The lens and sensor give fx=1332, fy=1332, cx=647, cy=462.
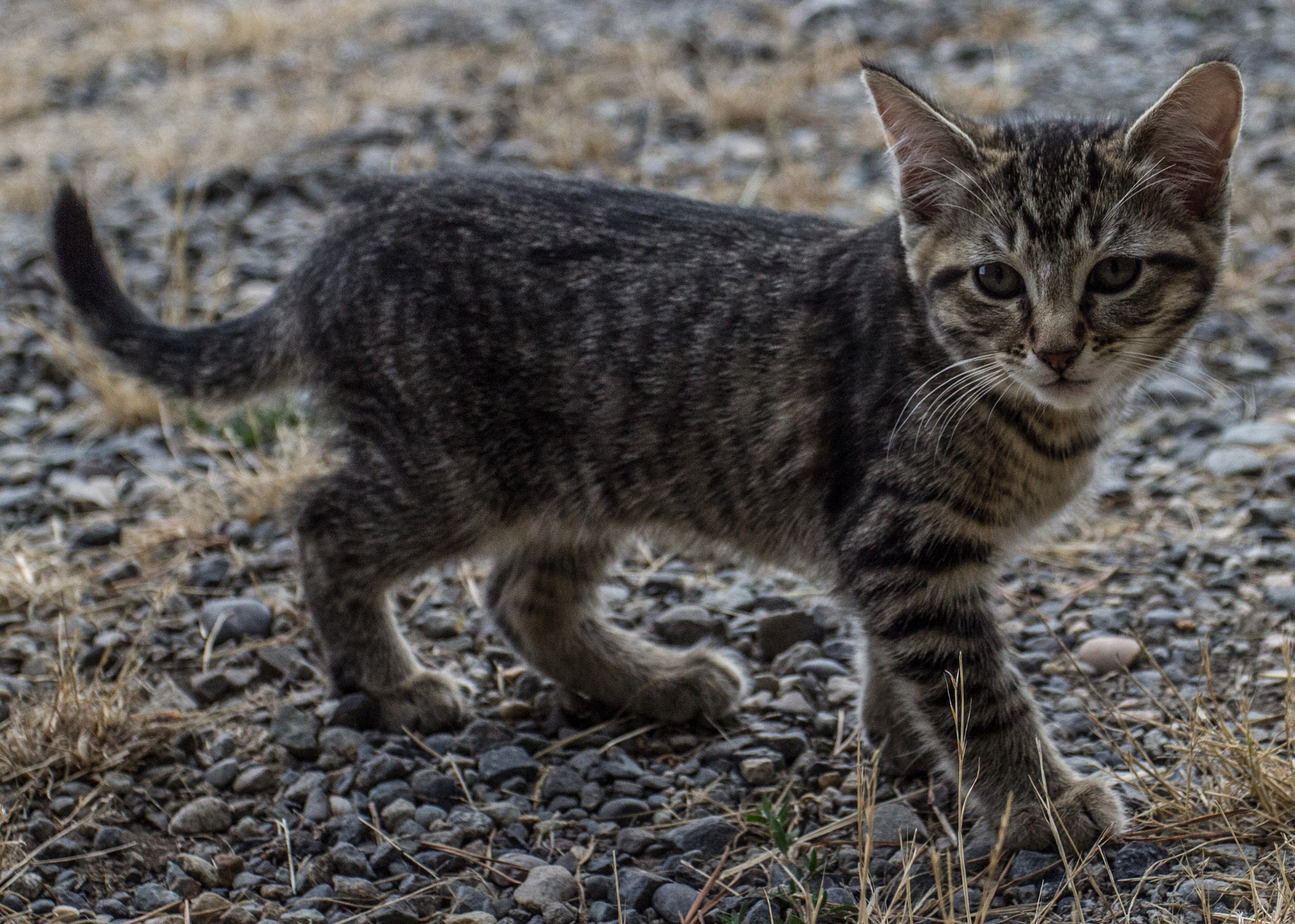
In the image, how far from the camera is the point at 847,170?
714 cm

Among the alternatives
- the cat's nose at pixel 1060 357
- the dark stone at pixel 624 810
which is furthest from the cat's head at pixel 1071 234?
the dark stone at pixel 624 810

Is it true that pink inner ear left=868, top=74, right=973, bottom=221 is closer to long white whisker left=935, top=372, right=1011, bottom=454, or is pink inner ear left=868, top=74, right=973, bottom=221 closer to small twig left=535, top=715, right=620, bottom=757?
long white whisker left=935, top=372, right=1011, bottom=454

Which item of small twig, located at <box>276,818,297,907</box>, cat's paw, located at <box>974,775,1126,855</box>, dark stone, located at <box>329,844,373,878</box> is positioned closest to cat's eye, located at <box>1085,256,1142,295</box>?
cat's paw, located at <box>974,775,1126,855</box>

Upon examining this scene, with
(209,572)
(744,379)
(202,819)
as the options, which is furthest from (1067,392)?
(209,572)

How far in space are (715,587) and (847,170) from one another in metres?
3.32

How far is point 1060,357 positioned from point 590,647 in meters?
1.69

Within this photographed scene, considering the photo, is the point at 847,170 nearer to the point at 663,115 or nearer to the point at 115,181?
the point at 663,115

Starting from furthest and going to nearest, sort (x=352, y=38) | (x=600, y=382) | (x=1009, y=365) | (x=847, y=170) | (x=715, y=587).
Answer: (x=352, y=38) → (x=847, y=170) → (x=715, y=587) → (x=600, y=382) → (x=1009, y=365)

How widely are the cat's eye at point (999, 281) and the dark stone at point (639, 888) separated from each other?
63.1 inches

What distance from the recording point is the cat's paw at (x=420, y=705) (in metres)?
3.85

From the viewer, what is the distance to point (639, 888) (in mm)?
3094

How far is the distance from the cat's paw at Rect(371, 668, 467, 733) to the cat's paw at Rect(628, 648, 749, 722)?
1.79 feet

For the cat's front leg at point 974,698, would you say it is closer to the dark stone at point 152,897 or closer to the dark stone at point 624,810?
the dark stone at point 624,810

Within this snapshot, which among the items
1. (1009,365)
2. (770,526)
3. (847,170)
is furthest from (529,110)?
(1009,365)
